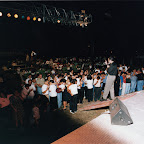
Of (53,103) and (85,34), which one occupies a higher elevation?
(85,34)

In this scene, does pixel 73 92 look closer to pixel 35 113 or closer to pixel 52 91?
pixel 52 91

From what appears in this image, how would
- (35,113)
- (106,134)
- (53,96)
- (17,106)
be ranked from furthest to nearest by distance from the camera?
(53,96)
(35,113)
(17,106)
(106,134)

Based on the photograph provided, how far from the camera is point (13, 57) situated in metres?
14.8

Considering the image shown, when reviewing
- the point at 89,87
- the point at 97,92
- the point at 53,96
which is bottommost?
the point at 97,92

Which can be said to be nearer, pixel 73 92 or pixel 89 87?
pixel 73 92

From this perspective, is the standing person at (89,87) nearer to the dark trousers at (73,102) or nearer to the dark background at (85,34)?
the dark trousers at (73,102)

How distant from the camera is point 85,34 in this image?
18.7 meters

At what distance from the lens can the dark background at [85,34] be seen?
40.0 feet

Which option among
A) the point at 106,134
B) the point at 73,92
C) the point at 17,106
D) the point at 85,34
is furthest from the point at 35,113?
the point at 85,34

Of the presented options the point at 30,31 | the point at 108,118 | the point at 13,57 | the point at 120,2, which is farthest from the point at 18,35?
the point at 108,118

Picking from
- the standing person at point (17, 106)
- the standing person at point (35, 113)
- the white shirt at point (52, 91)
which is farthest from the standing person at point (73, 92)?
the standing person at point (17, 106)

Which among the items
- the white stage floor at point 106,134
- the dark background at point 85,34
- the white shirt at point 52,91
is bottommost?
the white shirt at point 52,91

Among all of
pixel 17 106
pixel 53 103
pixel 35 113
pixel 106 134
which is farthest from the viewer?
pixel 53 103

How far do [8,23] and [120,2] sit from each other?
40.1ft
